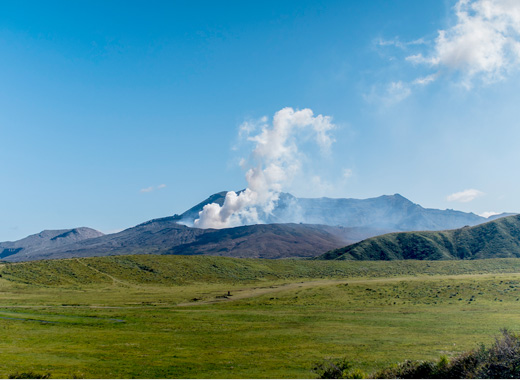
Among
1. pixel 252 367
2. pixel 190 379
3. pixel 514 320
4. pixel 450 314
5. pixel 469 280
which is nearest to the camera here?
pixel 190 379

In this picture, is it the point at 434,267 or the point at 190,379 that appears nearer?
the point at 190,379

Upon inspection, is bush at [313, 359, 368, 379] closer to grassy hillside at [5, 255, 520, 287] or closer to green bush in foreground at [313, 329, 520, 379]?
green bush in foreground at [313, 329, 520, 379]

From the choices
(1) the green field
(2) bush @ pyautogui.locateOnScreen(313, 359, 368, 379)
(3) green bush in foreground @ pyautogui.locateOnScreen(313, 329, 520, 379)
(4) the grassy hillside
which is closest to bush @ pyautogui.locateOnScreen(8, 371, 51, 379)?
(1) the green field

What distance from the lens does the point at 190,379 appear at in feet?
93.3

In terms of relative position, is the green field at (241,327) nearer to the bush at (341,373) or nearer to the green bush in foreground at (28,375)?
the green bush in foreground at (28,375)

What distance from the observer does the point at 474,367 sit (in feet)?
72.3

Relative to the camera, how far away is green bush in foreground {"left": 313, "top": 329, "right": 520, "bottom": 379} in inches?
826

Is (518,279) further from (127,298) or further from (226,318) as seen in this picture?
(127,298)

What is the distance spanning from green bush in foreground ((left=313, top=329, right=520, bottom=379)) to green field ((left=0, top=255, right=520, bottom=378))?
7260mm

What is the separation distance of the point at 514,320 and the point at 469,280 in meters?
48.6

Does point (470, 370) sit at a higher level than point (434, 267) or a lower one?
higher

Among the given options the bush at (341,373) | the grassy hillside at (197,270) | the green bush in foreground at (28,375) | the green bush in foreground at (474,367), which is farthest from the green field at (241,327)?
the grassy hillside at (197,270)

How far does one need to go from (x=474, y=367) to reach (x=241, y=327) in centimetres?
3462

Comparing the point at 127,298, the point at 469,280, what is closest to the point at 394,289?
the point at 469,280
